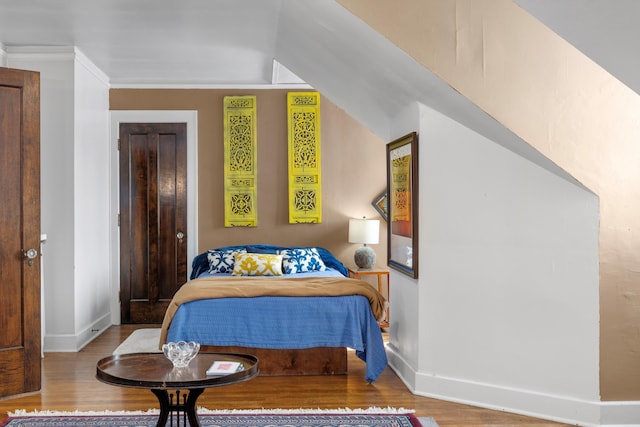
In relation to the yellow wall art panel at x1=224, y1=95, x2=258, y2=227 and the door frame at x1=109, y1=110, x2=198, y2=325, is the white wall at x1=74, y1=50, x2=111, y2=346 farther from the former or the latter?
the yellow wall art panel at x1=224, y1=95, x2=258, y2=227

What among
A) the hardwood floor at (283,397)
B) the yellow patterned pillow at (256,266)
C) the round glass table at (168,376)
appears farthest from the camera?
the yellow patterned pillow at (256,266)

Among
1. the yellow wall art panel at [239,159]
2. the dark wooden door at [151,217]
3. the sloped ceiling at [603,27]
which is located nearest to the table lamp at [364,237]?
the yellow wall art panel at [239,159]

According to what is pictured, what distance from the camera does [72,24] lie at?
4.86 metres

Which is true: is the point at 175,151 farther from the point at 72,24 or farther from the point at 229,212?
the point at 72,24

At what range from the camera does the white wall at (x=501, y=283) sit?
3.63 m

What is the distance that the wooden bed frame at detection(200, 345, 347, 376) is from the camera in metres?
4.65

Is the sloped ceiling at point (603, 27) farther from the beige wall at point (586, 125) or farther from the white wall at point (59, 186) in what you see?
the white wall at point (59, 186)

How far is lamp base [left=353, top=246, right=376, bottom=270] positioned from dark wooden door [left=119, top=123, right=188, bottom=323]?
179 centimetres

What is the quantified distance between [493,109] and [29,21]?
3365mm

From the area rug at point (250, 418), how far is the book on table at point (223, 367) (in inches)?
23.7

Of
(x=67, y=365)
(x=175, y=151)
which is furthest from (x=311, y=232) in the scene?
(x=67, y=365)

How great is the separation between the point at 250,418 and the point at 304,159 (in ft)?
11.7

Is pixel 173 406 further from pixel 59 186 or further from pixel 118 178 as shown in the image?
pixel 118 178

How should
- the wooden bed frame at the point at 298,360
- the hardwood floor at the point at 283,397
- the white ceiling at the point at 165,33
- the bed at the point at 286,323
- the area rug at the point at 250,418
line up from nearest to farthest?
1. the area rug at the point at 250,418
2. the hardwood floor at the point at 283,397
3. the white ceiling at the point at 165,33
4. the bed at the point at 286,323
5. the wooden bed frame at the point at 298,360
